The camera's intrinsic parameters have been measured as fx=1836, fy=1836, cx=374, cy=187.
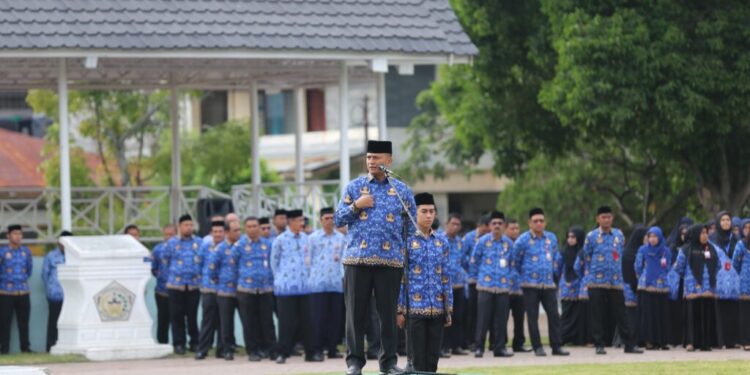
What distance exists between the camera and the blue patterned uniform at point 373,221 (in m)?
16.2

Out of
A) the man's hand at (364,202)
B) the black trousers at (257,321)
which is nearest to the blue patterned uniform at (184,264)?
the black trousers at (257,321)

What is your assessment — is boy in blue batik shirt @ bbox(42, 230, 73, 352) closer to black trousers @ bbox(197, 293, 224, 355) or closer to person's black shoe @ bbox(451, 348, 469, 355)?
black trousers @ bbox(197, 293, 224, 355)

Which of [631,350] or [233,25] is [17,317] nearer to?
[233,25]

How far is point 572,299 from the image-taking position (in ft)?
86.0

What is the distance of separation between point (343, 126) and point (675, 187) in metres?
11.4

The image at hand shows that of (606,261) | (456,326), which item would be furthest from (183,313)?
(606,261)

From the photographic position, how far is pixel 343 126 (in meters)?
27.2

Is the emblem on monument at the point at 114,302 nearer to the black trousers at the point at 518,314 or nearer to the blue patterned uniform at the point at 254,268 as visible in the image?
the blue patterned uniform at the point at 254,268

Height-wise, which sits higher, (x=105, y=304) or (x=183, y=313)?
(x=105, y=304)

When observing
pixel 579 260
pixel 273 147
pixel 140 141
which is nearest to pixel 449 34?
pixel 579 260

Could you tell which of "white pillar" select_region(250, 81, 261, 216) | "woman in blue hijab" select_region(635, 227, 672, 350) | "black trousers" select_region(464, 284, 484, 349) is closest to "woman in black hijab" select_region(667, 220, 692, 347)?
"woman in blue hijab" select_region(635, 227, 672, 350)

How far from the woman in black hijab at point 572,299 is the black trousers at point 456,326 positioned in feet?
7.67

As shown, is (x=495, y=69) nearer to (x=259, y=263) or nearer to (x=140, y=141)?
(x=259, y=263)

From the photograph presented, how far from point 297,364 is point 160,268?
3.64m
